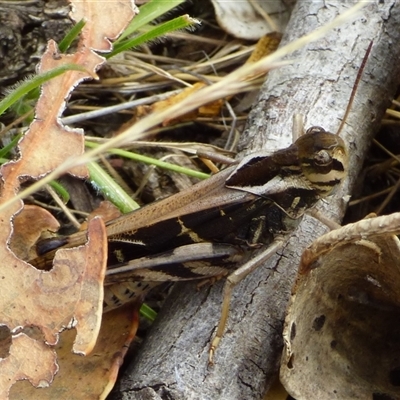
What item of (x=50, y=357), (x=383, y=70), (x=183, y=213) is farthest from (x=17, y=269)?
(x=383, y=70)

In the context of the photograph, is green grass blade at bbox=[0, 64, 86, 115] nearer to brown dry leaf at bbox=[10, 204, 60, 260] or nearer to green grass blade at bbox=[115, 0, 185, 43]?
brown dry leaf at bbox=[10, 204, 60, 260]

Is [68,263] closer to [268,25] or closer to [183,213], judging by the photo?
[183,213]

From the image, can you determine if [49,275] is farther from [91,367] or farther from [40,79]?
[40,79]

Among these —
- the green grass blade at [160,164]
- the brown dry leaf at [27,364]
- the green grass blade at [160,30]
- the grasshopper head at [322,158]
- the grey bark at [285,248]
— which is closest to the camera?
the brown dry leaf at [27,364]

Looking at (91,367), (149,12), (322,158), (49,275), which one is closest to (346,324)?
(322,158)

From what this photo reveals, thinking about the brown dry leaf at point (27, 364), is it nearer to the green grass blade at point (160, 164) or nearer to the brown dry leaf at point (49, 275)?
the brown dry leaf at point (49, 275)

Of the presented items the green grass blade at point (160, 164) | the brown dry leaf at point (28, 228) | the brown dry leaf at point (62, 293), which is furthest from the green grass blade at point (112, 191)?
the brown dry leaf at point (62, 293)
